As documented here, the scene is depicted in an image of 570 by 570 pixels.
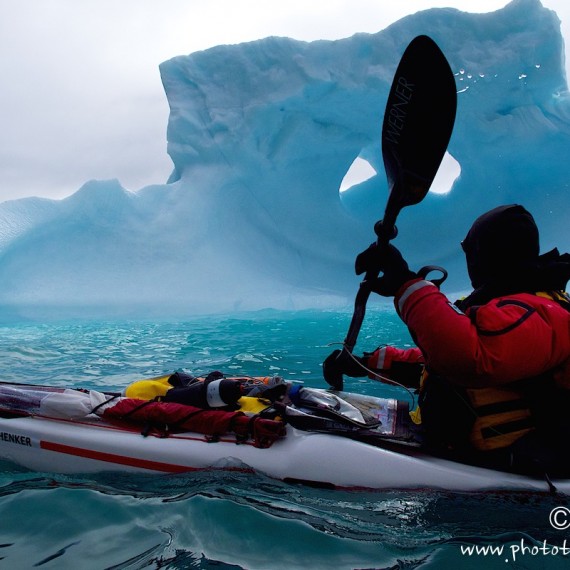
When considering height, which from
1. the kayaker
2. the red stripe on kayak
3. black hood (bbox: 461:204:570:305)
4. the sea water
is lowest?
the sea water

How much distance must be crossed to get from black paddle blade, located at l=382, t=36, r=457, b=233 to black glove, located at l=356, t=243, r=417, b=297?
145 mm

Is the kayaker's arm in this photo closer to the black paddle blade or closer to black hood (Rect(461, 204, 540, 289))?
black hood (Rect(461, 204, 540, 289))

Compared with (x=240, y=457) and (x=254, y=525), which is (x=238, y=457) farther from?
(x=254, y=525)

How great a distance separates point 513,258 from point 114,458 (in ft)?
5.54

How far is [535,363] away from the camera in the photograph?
1450 mm

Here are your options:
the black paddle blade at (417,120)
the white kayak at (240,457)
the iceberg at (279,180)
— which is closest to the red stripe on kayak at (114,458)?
the white kayak at (240,457)

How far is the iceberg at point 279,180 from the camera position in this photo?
26.2ft

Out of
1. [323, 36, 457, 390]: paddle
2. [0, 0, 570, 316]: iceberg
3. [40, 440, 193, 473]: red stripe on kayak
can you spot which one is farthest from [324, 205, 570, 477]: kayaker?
[0, 0, 570, 316]: iceberg

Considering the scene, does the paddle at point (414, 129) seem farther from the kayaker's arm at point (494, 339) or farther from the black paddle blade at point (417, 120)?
the kayaker's arm at point (494, 339)

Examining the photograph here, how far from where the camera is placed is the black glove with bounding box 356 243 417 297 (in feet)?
5.56

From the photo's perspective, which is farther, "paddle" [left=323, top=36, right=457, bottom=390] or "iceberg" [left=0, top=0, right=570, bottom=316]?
"iceberg" [left=0, top=0, right=570, bottom=316]

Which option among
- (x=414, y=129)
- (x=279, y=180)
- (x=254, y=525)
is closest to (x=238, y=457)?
(x=254, y=525)

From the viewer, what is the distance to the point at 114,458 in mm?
2064

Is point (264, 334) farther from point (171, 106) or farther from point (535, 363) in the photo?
point (535, 363)
